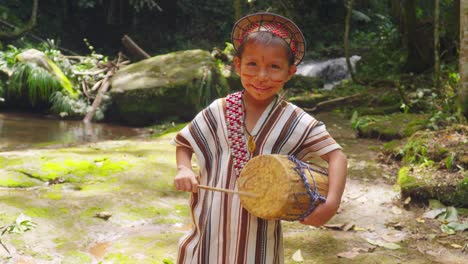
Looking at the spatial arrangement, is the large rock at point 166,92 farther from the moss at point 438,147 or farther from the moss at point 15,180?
the moss at point 15,180

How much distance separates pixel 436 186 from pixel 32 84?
28.0 feet

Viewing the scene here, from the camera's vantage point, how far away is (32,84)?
10578 millimetres

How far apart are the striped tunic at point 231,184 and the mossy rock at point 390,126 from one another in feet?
14.3

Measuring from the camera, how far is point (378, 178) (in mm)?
4973

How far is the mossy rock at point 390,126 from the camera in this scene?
6258 mm

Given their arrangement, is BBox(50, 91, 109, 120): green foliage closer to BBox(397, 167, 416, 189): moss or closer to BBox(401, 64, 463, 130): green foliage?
BBox(401, 64, 463, 130): green foliage

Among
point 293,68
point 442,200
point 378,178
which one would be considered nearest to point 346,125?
point 378,178

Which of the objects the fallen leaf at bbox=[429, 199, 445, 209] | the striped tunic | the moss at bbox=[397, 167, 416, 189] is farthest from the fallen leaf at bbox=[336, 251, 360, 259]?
the striped tunic

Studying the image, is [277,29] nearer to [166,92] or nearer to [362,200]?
[362,200]

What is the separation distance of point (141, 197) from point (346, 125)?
4.44 metres

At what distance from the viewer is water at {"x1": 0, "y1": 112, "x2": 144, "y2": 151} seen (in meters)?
7.76

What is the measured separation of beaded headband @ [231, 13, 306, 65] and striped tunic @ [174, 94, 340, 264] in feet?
0.79

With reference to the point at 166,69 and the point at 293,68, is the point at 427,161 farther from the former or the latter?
the point at 166,69

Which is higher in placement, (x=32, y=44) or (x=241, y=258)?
(x=32, y=44)
